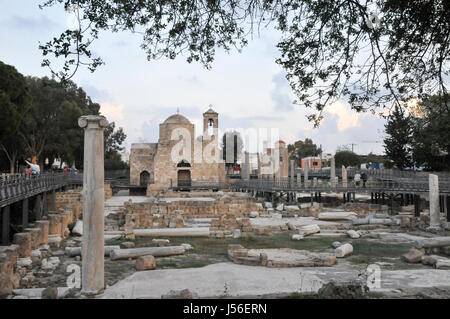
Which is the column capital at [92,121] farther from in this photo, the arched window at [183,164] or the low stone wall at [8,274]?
the arched window at [183,164]

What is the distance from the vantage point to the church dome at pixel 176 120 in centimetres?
4084

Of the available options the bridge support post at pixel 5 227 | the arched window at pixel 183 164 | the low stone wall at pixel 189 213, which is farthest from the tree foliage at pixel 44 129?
the bridge support post at pixel 5 227

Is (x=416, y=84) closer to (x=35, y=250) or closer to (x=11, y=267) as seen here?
(x=11, y=267)

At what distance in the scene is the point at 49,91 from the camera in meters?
33.7

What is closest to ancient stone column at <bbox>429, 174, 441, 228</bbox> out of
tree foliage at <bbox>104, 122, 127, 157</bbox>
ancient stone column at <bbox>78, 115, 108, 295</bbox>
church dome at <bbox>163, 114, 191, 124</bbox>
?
ancient stone column at <bbox>78, 115, 108, 295</bbox>

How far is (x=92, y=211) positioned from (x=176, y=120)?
35.1 metres

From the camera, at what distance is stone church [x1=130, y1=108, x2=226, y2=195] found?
130 ft

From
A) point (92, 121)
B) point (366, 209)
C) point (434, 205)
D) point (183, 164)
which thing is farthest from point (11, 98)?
point (434, 205)

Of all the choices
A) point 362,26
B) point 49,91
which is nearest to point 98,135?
point 362,26

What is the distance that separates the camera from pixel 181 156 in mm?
40312

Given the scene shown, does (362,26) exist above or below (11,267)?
above

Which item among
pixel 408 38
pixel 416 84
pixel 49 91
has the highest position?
pixel 49 91

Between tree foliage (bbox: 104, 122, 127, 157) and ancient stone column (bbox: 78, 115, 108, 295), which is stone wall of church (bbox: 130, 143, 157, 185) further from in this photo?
ancient stone column (bbox: 78, 115, 108, 295)

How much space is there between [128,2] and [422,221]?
54.6 ft
